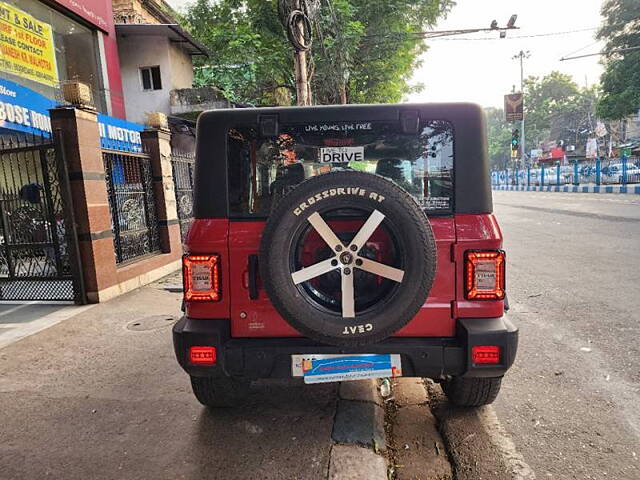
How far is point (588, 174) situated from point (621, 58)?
806cm

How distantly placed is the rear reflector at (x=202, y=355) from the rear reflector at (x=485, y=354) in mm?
1386

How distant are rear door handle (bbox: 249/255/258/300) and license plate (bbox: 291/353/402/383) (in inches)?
15.8

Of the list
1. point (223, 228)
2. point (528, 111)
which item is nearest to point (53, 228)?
point (223, 228)

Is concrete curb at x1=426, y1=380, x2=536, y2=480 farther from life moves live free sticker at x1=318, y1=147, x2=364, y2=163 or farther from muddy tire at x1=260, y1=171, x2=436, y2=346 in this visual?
life moves live free sticker at x1=318, y1=147, x2=364, y2=163

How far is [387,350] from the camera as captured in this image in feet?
7.57

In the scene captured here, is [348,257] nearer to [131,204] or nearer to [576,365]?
[576,365]

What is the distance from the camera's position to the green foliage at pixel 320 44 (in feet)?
45.2

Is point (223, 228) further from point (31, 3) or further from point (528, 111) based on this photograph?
point (528, 111)

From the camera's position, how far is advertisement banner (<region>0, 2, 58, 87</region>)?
9094 mm

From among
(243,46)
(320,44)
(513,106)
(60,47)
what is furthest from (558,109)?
(60,47)

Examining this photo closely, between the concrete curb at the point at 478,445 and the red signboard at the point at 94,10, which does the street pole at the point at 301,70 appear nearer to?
the red signboard at the point at 94,10

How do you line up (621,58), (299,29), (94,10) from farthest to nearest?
(621,58) → (94,10) → (299,29)

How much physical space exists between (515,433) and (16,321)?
5.48 metres

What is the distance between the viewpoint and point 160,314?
5.28 meters
